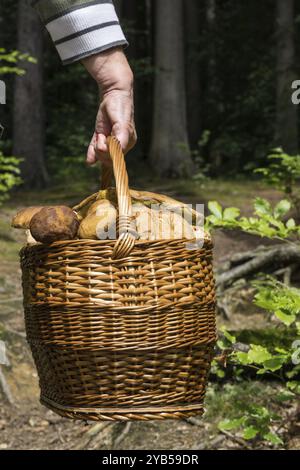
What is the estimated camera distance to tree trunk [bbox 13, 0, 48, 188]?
12.3 metres

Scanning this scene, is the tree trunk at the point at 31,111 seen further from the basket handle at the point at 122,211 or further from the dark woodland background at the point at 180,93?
the basket handle at the point at 122,211

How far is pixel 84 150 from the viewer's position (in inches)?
543

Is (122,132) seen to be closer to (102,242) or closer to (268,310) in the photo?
(102,242)

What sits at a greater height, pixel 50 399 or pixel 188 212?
pixel 188 212

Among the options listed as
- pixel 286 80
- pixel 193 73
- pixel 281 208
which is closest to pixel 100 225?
pixel 281 208

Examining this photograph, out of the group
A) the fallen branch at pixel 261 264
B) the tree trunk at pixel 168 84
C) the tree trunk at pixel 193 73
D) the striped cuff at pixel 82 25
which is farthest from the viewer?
the tree trunk at pixel 193 73

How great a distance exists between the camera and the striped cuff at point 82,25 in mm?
2064

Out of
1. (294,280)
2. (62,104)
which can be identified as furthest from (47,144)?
(294,280)

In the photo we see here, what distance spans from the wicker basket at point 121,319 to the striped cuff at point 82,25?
311 millimetres

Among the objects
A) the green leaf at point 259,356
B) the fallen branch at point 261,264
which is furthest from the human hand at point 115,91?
the fallen branch at point 261,264

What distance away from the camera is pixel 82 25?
2.07 meters

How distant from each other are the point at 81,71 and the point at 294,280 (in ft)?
30.2

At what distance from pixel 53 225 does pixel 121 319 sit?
11.4 inches
